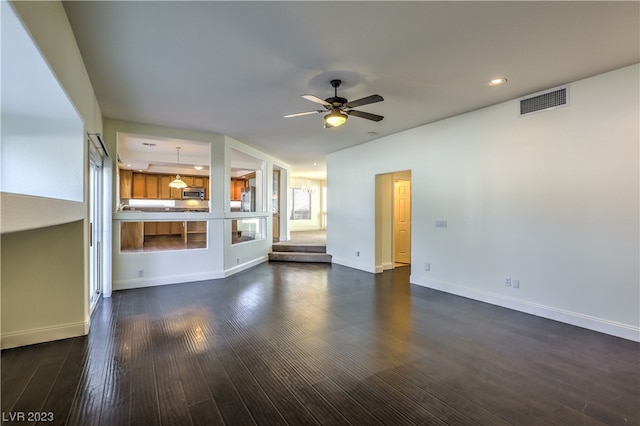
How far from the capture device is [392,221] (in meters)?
6.52

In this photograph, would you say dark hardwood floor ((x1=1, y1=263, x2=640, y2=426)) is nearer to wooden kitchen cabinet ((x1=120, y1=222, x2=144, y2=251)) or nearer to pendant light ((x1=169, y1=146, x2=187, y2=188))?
wooden kitchen cabinet ((x1=120, y1=222, x2=144, y2=251))

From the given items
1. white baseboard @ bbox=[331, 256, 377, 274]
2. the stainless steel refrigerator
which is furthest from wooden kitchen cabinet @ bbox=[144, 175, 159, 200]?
white baseboard @ bbox=[331, 256, 377, 274]

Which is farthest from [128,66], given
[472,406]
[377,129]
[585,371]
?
[585,371]

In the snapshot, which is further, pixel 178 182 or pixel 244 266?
pixel 178 182

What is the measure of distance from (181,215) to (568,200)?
19.0 ft

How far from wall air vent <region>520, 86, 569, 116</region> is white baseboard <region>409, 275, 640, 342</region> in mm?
2414

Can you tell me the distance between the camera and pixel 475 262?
438cm

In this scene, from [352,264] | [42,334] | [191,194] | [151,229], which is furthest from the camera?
[191,194]

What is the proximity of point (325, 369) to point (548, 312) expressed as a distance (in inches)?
116

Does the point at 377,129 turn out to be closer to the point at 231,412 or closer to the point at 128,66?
the point at 128,66

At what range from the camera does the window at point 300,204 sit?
12.3 meters

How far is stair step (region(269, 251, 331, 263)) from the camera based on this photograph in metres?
7.36

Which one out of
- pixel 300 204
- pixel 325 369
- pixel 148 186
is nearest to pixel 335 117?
pixel 325 369

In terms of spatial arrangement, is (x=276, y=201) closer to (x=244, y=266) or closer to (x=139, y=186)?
(x=244, y=266)
